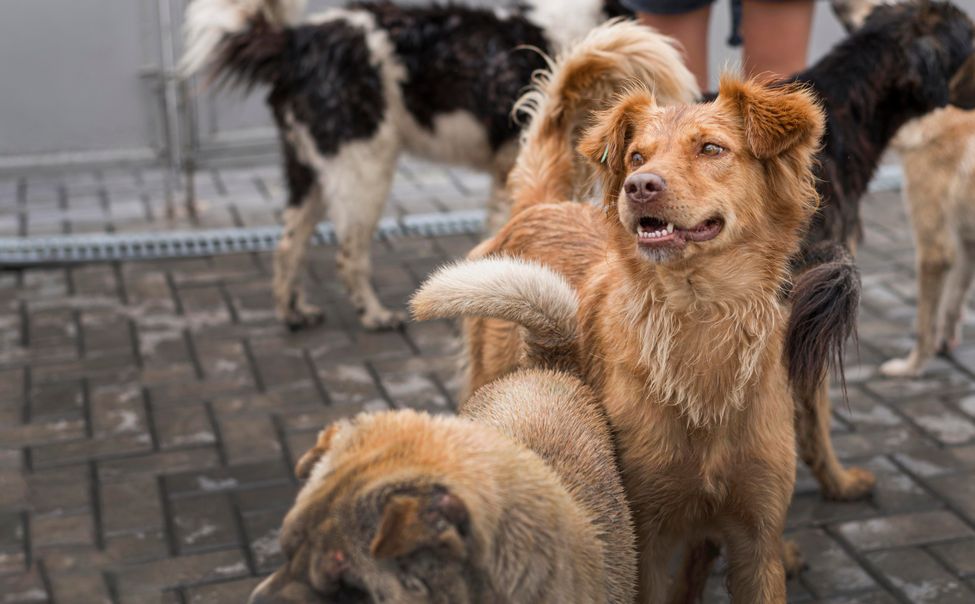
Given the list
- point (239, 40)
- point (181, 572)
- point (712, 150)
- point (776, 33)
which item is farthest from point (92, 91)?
point (712, 150)

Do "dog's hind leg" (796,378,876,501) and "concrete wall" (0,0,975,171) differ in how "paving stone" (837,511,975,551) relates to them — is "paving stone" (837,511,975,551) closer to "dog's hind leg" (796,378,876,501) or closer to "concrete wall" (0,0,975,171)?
"dog's hind leg" (796,378,876,501)

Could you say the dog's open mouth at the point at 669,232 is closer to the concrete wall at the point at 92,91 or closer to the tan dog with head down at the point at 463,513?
the tan dog with head down at the point at 463,513

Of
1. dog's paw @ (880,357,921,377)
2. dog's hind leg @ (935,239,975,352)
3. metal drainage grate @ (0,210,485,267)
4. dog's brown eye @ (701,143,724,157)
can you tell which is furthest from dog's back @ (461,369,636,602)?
metal drainage grate @ (0,210,485,267)

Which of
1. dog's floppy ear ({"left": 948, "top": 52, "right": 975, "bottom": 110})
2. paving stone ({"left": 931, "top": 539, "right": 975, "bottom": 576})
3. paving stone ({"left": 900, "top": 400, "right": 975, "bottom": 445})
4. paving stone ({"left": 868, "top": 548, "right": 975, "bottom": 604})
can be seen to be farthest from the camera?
paving stone ({"left": 900, "top": 400, "right": 975, "bottom": 445})

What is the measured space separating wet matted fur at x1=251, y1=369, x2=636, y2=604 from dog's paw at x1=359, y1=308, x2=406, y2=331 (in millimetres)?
2978

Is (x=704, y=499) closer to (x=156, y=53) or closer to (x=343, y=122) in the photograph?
(x=343, y=122)

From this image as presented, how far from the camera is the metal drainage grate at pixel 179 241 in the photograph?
20.2 ft

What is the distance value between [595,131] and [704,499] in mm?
917

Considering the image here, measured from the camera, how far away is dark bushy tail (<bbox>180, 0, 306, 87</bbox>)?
17.3 feet

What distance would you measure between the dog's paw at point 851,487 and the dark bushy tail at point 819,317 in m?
1.39

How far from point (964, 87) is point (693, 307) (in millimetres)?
2009

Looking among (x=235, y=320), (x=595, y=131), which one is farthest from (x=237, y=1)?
(x=595, y=131)

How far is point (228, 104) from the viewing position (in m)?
7.45

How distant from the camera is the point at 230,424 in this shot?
4523 millimetres
